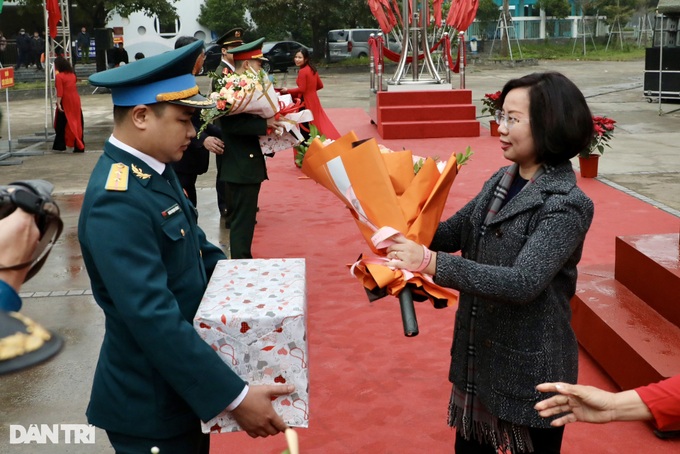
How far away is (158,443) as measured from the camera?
2234 mm

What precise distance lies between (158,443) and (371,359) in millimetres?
2395

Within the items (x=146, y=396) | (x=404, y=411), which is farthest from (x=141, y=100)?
(x=404, y=411)

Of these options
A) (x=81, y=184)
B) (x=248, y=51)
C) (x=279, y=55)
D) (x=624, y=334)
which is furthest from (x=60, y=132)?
(x=279, y=55)

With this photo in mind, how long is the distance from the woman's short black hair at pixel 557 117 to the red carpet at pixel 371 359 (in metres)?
1.71

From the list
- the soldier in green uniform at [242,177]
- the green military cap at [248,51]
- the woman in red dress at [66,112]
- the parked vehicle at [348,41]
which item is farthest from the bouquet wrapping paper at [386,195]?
the parked vehicle at [348,41]

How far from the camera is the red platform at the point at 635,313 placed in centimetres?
380

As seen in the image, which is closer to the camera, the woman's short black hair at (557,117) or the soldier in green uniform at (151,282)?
the soldier in green uniform at (151,282)

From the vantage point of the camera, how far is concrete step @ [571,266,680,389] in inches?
147

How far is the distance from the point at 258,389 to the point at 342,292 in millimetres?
3601

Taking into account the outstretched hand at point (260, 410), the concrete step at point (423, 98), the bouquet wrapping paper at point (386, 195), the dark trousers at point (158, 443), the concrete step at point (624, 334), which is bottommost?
the concrete step at point (624, 334)

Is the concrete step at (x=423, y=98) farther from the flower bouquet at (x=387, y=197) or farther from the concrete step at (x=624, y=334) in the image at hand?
the flower bouquet at (x=387, y=197)

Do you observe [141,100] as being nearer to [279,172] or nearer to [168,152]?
[168,152]

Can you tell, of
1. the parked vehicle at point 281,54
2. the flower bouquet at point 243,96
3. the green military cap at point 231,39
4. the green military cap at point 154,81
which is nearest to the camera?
the green military cap at point 154,81

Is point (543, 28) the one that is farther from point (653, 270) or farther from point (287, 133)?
point (653, 270)
